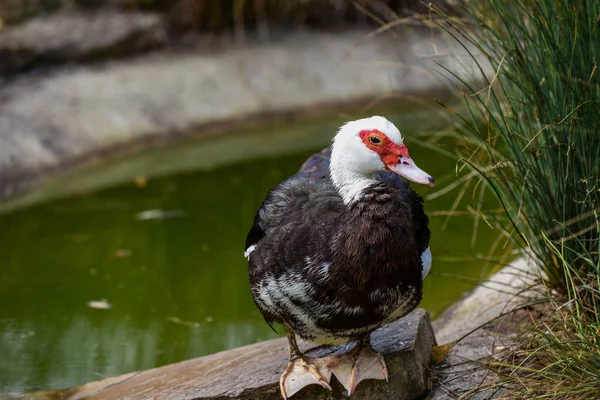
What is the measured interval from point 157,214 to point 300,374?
9.08 ft

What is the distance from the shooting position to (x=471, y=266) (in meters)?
5.03

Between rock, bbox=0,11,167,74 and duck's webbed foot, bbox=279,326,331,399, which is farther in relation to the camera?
rock, bbox=0,11,167,74

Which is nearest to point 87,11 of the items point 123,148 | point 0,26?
point 0,26

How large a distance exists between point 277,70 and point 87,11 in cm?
177

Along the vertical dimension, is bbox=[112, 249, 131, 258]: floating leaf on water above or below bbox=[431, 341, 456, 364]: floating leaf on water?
below

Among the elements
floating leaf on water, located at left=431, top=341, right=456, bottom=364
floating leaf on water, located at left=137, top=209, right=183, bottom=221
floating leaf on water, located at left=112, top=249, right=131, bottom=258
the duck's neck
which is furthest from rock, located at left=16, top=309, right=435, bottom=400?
floating leaf on water, located at left=137, top=209, right=183, bottom=221

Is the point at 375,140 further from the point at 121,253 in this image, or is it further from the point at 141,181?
the point at 141,181

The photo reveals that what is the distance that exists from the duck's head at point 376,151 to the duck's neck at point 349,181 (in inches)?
0.4

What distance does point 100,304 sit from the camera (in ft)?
16.0

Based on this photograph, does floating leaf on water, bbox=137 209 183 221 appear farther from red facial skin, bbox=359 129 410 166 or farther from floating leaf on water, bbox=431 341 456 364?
red facial skin, bbox=359 129 410 166

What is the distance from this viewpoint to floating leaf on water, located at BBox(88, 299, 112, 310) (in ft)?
15.9

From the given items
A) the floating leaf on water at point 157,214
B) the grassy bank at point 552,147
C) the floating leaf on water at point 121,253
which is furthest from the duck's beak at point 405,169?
the floating leaf on water at point 157,214

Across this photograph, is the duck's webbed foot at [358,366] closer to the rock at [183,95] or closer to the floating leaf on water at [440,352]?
the floating leaf on water at [440,352]

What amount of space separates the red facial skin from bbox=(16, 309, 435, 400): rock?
0.77 metres
